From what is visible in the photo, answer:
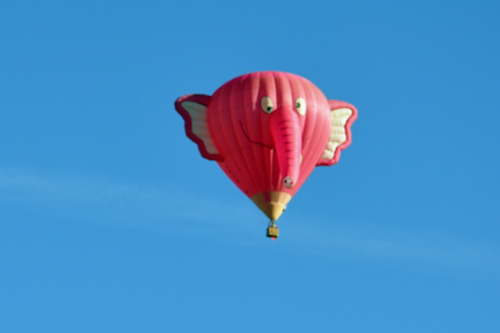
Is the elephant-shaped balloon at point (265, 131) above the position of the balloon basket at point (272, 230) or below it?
above

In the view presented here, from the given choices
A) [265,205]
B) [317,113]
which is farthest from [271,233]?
[317,113]

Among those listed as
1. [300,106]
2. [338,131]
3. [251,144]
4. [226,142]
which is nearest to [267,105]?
[300,106]

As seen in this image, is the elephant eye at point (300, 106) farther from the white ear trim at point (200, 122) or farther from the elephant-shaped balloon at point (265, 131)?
the white ear trim at point (200, 122)

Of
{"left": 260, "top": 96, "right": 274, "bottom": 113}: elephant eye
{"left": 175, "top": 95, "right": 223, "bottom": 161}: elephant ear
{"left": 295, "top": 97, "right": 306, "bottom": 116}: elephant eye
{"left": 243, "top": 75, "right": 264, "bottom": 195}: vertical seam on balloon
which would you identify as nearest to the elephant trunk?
{"left": 260, "top": 96, "right": 274, "bottom": 113}: elephant eye

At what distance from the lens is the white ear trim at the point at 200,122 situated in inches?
2226

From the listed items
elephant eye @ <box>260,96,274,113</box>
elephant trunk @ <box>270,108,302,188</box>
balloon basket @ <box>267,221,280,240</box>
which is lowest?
balloon basket @ <box>267,221,280,240</box>

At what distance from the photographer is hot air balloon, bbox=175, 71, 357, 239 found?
5500 centimetres

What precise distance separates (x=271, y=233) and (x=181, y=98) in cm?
606

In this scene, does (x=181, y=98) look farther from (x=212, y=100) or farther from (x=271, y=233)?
(x=271, y=233)

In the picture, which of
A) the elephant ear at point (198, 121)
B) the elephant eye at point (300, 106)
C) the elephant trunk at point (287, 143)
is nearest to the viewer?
the elephant trunk at point (287, 143)

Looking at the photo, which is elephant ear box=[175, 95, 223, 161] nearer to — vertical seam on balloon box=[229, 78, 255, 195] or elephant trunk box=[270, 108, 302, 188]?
vertical seam on balloon box=[229, 78, 255, 195]

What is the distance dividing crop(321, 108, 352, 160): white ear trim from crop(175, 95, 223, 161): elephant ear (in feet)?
13.5

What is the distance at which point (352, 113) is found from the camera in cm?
5903

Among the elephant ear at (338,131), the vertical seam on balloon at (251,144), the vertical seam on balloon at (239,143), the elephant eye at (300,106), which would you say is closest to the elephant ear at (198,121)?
the vertical seam on balloon at (239,143)
